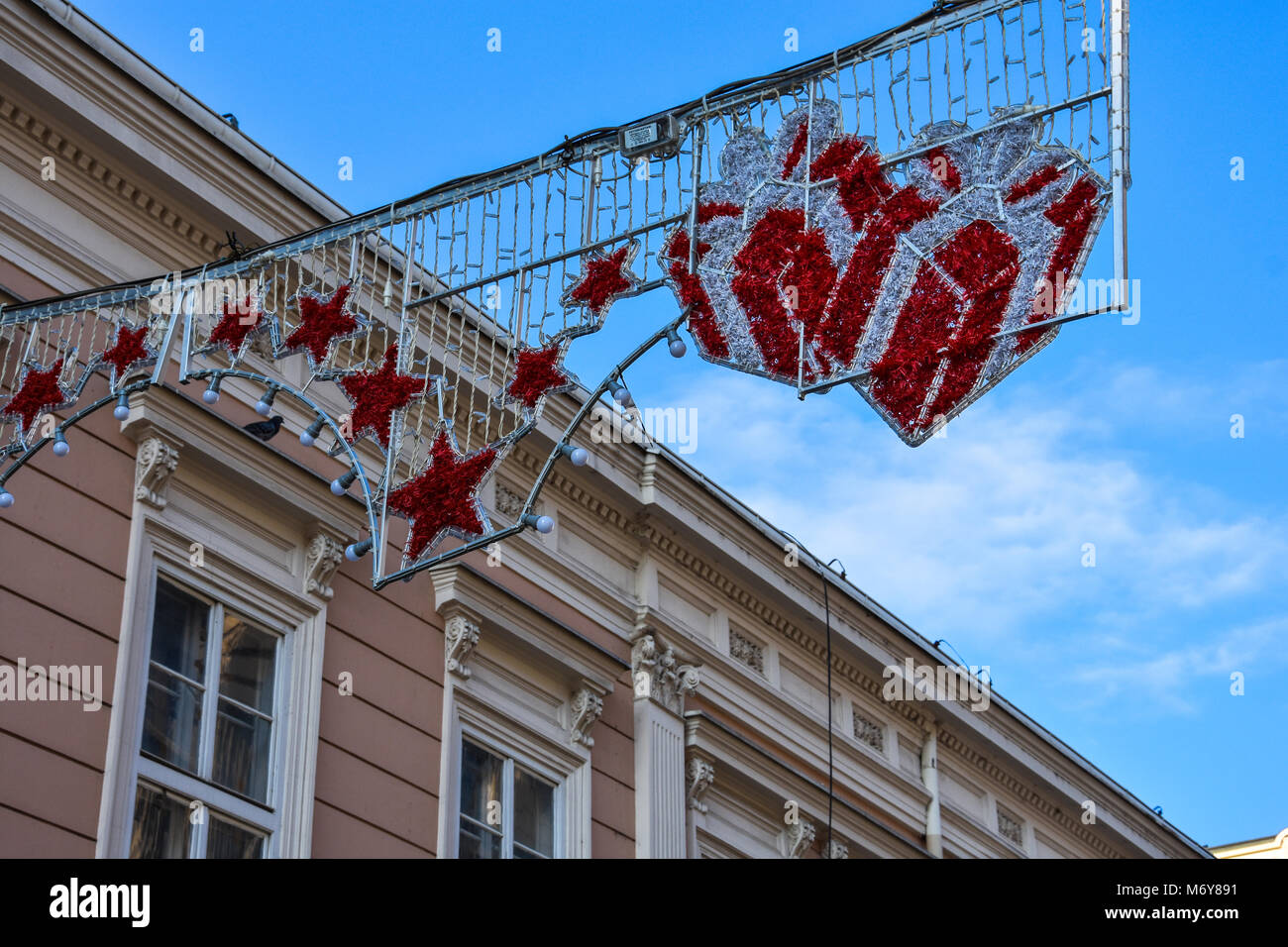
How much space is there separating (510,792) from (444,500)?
576 centimetres

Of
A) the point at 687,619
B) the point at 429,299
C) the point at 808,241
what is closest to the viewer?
the point at 808,241

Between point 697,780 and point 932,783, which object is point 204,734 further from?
point 932,783

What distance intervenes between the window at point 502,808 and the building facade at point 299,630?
0.02 m

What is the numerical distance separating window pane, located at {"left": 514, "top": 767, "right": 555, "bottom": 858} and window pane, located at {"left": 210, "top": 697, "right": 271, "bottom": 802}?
2315mm

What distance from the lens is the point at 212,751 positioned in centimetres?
1149

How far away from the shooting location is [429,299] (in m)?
8.52

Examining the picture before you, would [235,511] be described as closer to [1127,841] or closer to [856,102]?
[856,102]

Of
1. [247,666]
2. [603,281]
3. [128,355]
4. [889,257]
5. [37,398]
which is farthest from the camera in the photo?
[247,666]

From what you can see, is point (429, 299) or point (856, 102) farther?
point (429, 299)

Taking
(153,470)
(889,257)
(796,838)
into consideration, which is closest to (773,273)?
(889,257)

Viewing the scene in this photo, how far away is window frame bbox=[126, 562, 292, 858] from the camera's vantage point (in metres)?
11.1
